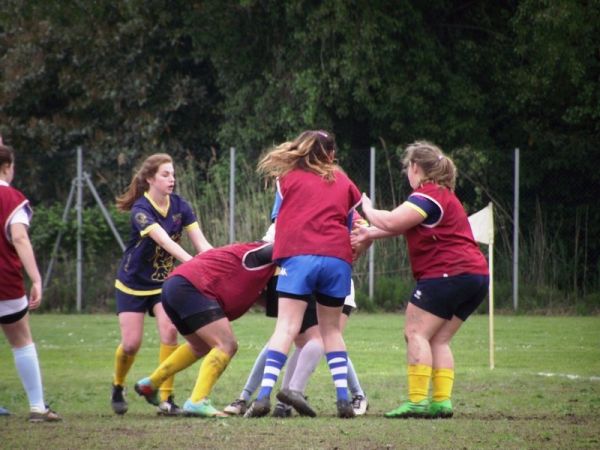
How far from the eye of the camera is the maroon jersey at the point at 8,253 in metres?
8.24

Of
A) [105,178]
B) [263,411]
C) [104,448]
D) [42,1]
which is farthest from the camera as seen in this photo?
[42,1]

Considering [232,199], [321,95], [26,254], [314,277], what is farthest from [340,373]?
[321,95]

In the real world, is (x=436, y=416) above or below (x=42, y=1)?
below

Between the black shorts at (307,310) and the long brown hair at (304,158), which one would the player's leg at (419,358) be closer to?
the black shorts at (307,310)

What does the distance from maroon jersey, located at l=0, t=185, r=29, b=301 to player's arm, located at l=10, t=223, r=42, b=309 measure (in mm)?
76

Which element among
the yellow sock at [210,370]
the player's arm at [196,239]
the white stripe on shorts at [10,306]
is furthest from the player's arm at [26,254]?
the player's arm at [196,239]

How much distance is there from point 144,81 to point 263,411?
20.2 m

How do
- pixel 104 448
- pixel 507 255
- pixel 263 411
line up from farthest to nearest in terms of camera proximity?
pixel 507 255 → pixel 263 411 → pixel 104 448

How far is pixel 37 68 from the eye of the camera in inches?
1124

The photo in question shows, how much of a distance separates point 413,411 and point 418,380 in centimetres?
21

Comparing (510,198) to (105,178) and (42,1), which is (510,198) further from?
(42,1)

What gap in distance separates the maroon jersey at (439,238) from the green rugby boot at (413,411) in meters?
0.85

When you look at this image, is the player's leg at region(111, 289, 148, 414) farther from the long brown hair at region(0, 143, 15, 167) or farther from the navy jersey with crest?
the long brown hair at region(0, 143, 15, 167)

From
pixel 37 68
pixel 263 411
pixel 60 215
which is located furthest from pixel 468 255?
pixel 37 68
